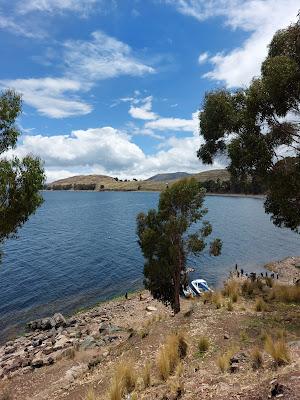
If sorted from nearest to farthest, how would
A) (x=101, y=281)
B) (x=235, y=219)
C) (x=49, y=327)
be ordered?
1. (x=49, y=327)
2. (x=101, y=281)
3. (x=235, y=219)

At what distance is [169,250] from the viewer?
30859 millimetres

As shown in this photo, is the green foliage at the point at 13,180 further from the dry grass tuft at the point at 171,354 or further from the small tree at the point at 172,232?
the small tree at the point at 172,232

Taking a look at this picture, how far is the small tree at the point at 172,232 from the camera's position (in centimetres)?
3116

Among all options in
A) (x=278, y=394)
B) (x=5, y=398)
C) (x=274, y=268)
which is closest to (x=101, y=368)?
(x=5, y=398)

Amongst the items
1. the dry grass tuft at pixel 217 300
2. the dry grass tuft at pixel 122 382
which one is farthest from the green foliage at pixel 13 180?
the dry grass tuft at pixel 217 300

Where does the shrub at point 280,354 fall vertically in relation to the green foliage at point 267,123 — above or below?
below

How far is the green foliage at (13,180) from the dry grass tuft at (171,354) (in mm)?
8404

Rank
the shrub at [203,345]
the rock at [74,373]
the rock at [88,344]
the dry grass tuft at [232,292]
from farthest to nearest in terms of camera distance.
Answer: the rock at [88,344], the dry grass tuft at [232,292], the rock at [74,373], the shrub at [203,345]

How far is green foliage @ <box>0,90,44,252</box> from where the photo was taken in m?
15.5

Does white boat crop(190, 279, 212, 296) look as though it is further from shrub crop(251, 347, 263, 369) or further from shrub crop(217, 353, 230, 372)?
shrub crop(251, 347, 263, 369)

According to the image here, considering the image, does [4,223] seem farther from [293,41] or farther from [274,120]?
[293,41]

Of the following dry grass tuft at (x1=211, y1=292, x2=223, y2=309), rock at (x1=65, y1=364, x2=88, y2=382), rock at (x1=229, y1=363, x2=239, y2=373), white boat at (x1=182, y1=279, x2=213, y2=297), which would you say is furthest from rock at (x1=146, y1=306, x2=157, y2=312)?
rock at (x1=229, y1=363, x2=239, y2=373)

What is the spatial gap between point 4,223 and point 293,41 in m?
15.9

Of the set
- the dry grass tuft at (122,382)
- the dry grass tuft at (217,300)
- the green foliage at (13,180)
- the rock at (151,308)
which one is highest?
the green foliage at (13,180)
